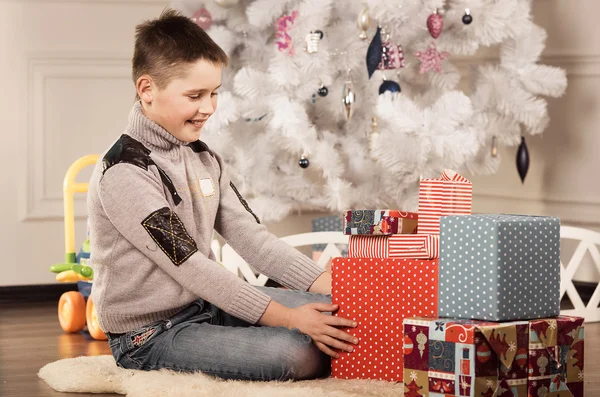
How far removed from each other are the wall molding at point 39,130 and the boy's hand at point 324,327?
5.42ft

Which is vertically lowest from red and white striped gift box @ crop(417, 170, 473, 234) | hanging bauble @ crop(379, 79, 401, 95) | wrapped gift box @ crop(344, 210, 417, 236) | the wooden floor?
the wooden floor

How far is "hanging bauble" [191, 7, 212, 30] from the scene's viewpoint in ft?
8.95

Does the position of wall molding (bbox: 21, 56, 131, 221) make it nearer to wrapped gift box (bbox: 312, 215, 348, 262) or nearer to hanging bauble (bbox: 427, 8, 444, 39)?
wrapped gift box (bbox: 312, 215, 348, 262)

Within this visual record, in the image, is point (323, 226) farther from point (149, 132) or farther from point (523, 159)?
point (149, 132)

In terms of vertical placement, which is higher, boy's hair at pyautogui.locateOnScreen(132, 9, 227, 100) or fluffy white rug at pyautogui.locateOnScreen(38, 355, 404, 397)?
boy's hair at pyautogui.locateOnScreen(132, 9, 227, 100)

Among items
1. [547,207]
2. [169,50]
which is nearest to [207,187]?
[169,50]

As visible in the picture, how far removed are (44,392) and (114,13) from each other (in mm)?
1730

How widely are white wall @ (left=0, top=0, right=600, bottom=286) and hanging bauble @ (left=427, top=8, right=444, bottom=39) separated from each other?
23.9 inches

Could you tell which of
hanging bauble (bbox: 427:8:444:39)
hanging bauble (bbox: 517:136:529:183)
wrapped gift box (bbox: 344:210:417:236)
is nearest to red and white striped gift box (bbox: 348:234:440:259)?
wrapped gift box (bbox: 344:210:417:236)

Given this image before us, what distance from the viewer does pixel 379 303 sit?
1.59m

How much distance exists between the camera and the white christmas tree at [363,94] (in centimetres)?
258

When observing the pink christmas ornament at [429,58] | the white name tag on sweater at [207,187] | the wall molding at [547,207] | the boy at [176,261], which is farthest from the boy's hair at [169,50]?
the wall molding at [547,207]

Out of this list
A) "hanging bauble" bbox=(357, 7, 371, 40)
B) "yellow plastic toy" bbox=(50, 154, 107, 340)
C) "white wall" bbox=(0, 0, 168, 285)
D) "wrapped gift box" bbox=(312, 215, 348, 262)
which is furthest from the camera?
"white wall" bbox=(0, 0, 168, 285)

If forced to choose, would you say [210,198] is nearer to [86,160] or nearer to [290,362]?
[290,362]
